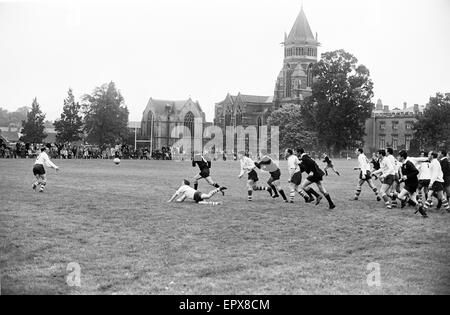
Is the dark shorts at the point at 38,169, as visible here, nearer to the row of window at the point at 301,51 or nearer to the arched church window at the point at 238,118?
the row of window at the point at 301,51

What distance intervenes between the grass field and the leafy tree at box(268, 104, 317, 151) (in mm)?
61299

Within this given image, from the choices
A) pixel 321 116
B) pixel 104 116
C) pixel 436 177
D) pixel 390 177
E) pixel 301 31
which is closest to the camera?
pixel 436 177

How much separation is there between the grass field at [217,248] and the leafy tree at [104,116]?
6161 cm

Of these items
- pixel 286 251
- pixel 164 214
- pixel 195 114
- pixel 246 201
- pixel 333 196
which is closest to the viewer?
pixel 286 251

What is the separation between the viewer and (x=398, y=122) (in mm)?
99812

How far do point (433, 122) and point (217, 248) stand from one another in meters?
75.1

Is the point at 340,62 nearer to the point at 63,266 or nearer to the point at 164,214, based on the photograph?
the point at 164,214

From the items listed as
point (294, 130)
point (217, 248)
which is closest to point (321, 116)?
point (294, 130)

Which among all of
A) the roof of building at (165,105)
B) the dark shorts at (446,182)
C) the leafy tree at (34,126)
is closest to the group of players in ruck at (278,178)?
the dark shorts at (446,182)

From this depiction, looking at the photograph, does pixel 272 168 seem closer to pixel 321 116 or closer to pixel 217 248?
pixel 217 248

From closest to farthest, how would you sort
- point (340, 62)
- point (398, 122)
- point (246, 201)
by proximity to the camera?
point (246, 201) → point (340, 62) → point (398, 122)

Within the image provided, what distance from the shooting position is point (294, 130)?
81.7m
